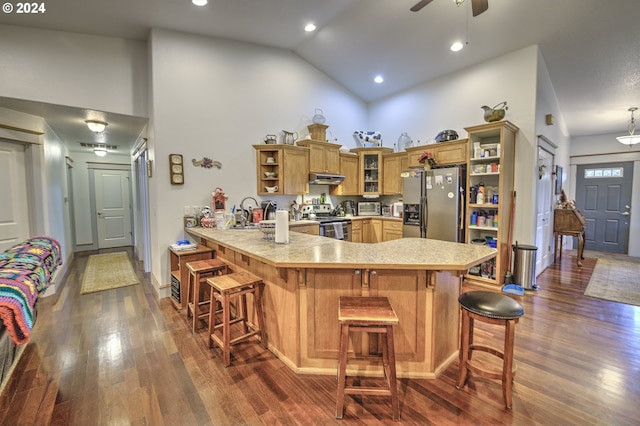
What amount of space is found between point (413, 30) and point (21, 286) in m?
5.09

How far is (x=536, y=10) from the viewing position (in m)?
3.35

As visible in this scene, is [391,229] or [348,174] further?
[348,174]

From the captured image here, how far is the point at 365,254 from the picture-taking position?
2.12 metres

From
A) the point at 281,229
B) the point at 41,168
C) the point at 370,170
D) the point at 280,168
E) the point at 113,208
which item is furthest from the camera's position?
the point at 113,208

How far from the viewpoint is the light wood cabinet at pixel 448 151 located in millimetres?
4304

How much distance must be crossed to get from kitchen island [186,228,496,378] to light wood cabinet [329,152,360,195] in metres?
3.53

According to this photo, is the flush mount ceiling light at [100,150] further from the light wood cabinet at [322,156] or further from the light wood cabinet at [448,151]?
the light wood cabinet at [448,151]

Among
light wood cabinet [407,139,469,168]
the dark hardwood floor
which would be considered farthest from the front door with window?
light wood cabinet [407,139,469,168]

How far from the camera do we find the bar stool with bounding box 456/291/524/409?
5.85ft

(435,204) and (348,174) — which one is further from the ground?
(348,174)

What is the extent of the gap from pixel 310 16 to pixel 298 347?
4.22 m

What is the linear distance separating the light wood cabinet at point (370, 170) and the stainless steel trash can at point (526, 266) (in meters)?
2.68

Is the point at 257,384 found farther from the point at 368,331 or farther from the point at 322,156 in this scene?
the point at 322,156

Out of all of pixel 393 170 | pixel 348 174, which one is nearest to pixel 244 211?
pixel 348 174
